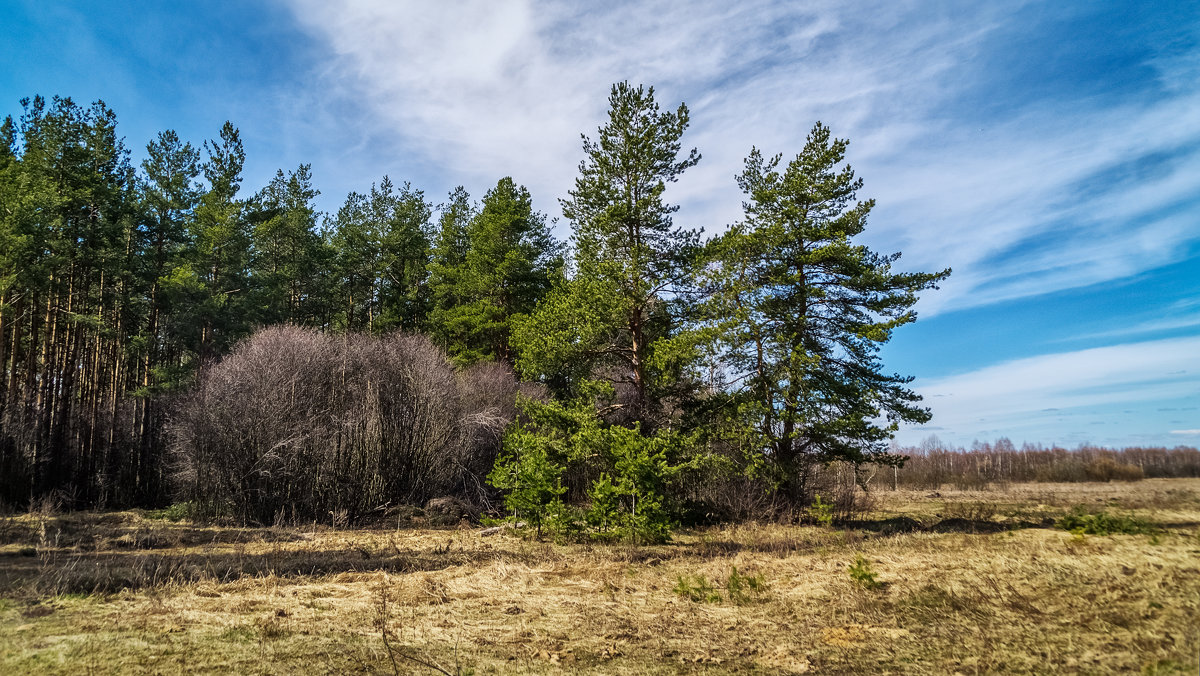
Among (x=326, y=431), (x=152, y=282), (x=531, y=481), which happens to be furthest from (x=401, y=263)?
(x=531, y=481)

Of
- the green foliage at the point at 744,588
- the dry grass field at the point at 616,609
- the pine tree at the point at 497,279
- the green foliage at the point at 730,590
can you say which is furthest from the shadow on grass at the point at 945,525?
the pine tree at the point at 497,279

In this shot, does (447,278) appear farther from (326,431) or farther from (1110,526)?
(1110,526)

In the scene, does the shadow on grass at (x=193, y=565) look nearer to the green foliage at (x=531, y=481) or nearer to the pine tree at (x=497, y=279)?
the green foliage at (x=531, y=481)

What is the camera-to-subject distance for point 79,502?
23047 mm

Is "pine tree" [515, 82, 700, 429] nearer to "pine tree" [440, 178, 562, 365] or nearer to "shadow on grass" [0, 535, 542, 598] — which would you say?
"shadow on grass" [0, 535, 542, 598]

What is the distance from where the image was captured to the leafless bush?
18.6 metres

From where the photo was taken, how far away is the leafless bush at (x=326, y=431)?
18641 mm

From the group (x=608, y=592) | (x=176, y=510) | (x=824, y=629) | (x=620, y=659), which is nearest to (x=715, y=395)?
(x=608, y=592)

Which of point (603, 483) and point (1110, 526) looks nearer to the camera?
point (1110, 526)

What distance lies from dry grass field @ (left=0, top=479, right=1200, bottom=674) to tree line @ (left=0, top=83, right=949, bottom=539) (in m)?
4.41

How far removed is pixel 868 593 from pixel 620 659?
12.9 feet

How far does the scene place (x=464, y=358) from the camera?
2967cm

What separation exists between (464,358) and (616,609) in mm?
22707

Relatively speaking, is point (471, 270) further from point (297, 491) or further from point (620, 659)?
point (620, 659)
